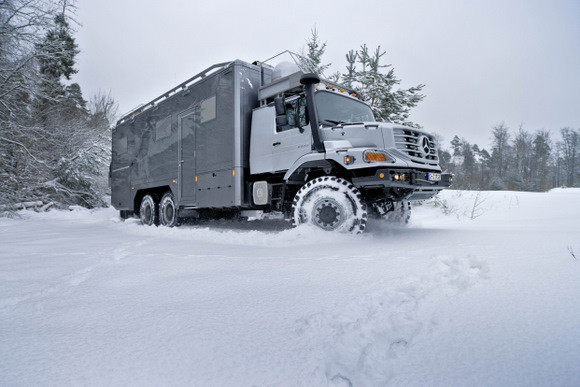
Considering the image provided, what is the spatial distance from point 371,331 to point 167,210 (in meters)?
7.90

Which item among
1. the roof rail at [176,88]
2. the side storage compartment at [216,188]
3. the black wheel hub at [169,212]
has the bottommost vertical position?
the black wheel hub at [169,212]

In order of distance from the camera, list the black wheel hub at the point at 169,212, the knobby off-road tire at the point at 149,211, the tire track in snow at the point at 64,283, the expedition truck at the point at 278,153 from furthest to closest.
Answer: the knobby off-road tire at the point at 149,211
the black wheel hub at the point at 169,212
the expedition truck at the point at 278,153
the tire track in snow at the point at 64,283

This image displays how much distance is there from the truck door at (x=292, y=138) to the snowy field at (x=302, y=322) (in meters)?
2.93

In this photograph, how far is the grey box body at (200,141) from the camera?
621 cm

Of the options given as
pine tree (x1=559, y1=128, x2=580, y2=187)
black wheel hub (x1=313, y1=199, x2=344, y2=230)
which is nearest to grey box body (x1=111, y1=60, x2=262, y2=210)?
black wheel hub (x1=313, y1=199, x2=344, y2=230)

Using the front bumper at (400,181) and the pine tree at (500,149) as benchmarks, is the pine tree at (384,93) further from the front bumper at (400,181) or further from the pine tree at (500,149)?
the pine tree at (500,149)

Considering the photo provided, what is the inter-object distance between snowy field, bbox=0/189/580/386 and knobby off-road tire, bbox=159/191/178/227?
534cm

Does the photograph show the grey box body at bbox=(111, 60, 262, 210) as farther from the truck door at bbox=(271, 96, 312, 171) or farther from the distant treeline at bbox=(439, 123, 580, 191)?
the distant treeline at bbox=(439, 123, 580, 191)

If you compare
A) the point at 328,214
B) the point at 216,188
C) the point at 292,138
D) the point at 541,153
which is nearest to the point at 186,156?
the point at 216,188

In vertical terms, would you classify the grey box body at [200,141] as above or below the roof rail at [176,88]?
below

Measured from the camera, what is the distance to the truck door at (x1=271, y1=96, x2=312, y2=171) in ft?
17.6

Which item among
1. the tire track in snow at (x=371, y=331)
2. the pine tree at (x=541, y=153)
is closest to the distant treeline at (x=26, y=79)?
the tire track in snow at (x=371, y=331)

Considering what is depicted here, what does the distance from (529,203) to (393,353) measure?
12.8 m

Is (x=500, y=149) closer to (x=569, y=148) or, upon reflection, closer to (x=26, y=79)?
(x=569, y=148)
